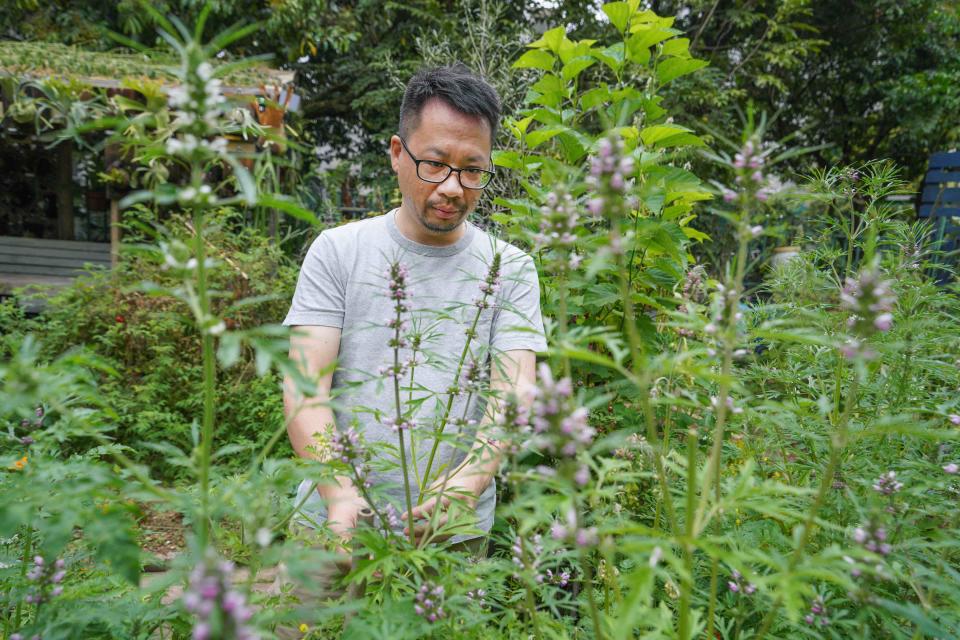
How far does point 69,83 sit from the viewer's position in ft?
18.9

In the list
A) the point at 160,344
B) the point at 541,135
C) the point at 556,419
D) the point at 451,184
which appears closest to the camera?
the point at 556,419

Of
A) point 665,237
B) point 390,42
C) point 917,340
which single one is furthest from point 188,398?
point 390,42

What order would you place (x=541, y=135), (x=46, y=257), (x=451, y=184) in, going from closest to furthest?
(x=451, y=184)
(x=541, y=135)
(x=46, y=257)

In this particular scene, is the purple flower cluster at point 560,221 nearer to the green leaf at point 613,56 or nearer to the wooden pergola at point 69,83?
the green leaf at point 613,56

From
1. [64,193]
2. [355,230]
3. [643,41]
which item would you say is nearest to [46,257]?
[64,193]

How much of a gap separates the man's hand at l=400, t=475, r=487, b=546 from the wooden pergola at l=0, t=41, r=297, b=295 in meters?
4.13

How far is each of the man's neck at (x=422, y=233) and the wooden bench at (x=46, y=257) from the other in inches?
251

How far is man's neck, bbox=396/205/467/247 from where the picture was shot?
266cm

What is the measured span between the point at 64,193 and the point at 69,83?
176 inches

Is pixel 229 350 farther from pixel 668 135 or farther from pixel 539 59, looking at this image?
pixel 539 59

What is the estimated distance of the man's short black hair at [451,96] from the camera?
8.01 feet

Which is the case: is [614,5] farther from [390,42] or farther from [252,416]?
[390,42]

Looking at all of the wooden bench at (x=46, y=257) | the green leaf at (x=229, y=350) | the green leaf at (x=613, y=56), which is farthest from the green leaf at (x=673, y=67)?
the wooden bench at (x=46, y=257)

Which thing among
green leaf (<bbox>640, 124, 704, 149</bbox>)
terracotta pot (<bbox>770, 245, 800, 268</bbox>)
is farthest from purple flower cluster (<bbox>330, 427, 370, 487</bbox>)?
terracotta pot (<bbox>770, 245, 800, 268</bbox>)
